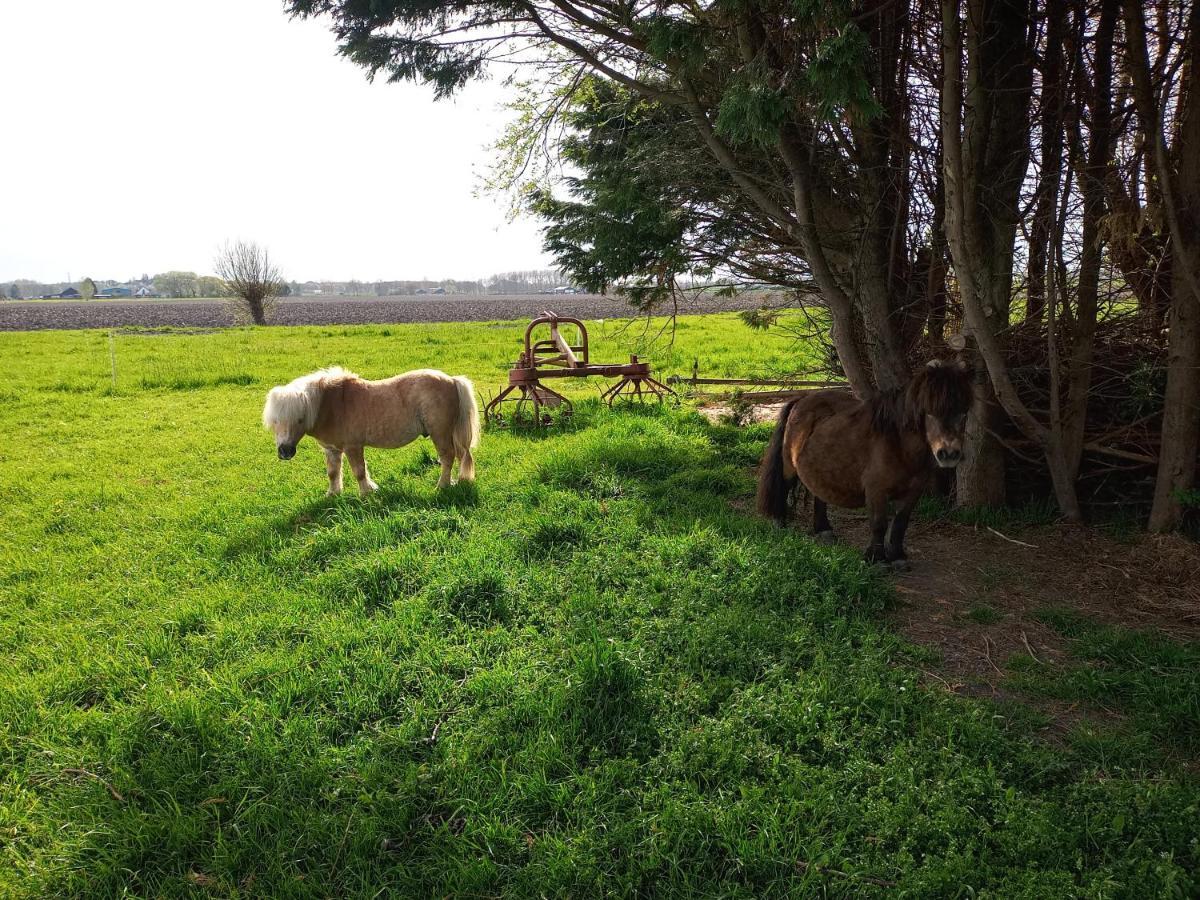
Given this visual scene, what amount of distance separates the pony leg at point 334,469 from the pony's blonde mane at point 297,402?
19.2 inches

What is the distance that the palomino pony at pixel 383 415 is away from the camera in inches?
247

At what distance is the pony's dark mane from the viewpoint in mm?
3969

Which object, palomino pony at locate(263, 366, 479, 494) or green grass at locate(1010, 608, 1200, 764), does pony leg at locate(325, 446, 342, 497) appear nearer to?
palomino pony at locate(263, 366, 479, 494)

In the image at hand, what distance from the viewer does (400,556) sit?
4.84m

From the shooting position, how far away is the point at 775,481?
543 cm

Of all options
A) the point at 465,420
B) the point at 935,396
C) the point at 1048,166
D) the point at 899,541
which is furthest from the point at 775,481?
the point at 1048,166

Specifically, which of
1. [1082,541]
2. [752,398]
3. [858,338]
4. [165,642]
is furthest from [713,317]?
[165,642]

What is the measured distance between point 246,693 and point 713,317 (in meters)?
27.1

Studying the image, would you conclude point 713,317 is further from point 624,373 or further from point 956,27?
point 956,27

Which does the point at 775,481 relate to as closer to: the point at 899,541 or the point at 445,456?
the point at 899,541

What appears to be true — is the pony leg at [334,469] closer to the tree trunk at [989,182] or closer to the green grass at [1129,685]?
the tree trunk at [989,182]

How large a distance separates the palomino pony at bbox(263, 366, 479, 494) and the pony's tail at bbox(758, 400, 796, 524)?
2813 millimetres

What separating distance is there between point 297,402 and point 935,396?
502 centimetres

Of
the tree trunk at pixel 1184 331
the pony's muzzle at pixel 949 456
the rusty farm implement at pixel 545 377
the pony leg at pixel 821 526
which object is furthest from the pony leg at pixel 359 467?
the tree trunk at pixel 1184 331
